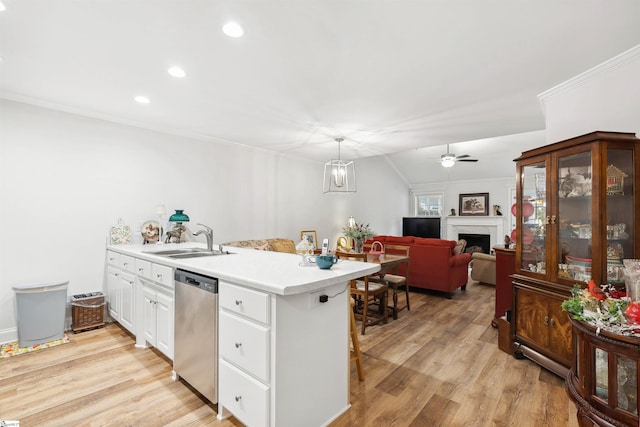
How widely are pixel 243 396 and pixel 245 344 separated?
1.02 ft

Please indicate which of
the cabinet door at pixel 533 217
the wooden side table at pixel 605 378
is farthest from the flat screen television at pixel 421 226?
the wooden side table at pixel 605 378

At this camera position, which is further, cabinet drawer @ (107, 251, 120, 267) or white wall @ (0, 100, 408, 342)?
cabinet drawer @ (107, 251, 120, 267)

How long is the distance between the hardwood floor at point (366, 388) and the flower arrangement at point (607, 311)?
816 mm

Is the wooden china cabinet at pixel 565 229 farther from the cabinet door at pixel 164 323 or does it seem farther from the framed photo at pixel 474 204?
the framed photo at pixel 474 204

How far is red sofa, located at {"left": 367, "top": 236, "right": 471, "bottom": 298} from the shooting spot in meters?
4.70

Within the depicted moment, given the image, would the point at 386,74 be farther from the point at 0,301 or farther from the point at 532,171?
the point at 0,301

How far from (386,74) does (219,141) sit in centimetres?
305

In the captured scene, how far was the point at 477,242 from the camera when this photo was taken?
27.8ft

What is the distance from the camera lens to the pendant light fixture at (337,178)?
4.68 metres

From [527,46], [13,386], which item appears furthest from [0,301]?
[527,46]

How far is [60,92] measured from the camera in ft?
9.22

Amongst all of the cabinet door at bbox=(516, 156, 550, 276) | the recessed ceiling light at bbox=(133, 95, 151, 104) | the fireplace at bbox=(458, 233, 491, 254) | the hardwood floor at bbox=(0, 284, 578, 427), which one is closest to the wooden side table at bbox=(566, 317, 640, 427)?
the hardwood floor at bbox=(0, 284, 578, 427)

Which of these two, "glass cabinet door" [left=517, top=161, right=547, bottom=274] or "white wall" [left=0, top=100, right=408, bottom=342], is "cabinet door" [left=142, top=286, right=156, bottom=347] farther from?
"glass cabinet door" [left=517, top=161, right=547, bottom=274]

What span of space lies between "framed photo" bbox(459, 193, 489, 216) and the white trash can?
905 centimetres
